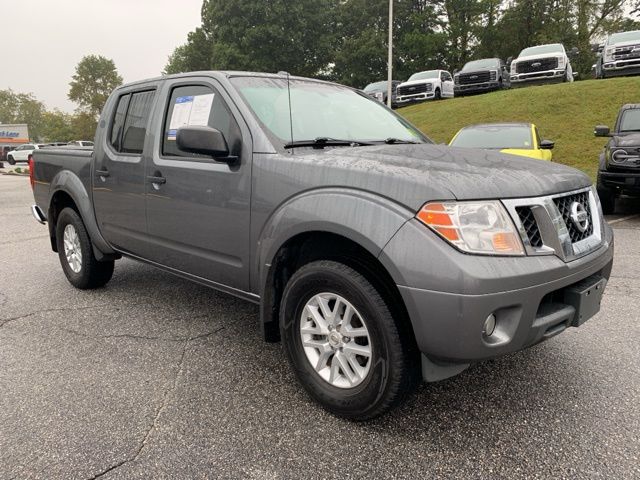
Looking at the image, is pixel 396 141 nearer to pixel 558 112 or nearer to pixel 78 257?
pixel 78 257

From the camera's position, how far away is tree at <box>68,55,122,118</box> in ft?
244

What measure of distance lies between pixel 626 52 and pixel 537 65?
2.85 metres

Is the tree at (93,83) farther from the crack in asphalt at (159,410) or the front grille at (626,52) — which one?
the crack in asphalt at (159,410)

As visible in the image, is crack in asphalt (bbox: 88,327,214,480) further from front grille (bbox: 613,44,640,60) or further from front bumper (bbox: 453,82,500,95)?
front bumper (bbox: 453,82,500,95)

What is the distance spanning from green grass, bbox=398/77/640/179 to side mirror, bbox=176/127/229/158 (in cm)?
1122

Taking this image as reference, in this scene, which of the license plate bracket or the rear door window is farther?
the rear door window

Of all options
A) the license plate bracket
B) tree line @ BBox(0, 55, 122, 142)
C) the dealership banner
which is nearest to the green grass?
the license plate bracket

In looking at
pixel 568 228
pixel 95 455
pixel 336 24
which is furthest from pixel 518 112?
pixel 336 24

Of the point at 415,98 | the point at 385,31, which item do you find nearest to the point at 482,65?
the point at 415,98

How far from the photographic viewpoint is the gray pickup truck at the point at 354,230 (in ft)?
6.64

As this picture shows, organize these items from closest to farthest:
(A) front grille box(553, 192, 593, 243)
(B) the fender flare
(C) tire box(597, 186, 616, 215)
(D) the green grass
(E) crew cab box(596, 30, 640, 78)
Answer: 1. (A) front grille box(553, 192, 593, 243)
2. (B) the fender flare
3. (C) tire box(597, 186, 616, 215)
4. (D) the green grass
5. (E) crew cab box(596, 30, 640, 78)

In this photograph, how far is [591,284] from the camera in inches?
92.7

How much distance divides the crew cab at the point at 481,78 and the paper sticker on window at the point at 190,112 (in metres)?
19.0

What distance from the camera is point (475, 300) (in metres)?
1.94
